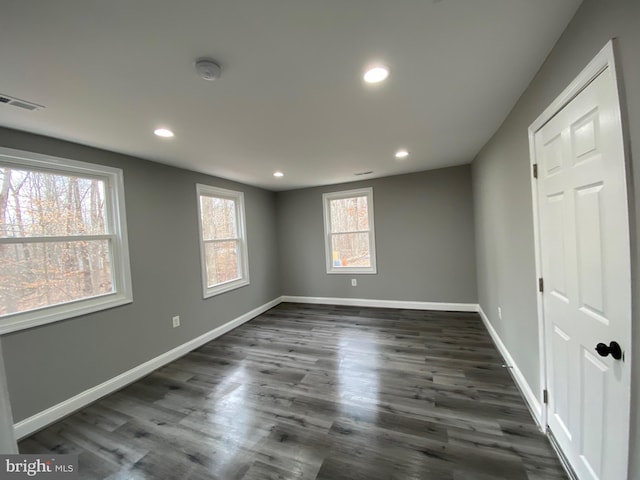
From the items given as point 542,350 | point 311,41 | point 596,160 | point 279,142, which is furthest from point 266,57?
point 542,350

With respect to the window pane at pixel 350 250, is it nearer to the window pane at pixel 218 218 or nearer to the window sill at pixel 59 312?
the window pane at pixel 218 218

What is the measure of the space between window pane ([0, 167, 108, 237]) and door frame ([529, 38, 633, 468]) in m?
3.69

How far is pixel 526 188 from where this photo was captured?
1.92 metres

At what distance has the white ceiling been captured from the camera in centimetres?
111

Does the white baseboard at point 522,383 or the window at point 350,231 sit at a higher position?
the window at point 350,231

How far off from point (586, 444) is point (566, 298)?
0.72 m

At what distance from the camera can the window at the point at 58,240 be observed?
2057 millimetres

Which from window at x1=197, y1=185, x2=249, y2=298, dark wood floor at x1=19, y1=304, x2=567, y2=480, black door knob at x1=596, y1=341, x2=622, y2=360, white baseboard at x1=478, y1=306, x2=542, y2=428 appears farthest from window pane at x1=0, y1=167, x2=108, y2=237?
white baseboard at x1=478, y1=306, x2=542, y2=428

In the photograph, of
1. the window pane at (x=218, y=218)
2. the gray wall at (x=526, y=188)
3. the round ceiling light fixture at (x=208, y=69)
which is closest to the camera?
the gray wall at (x=526, y=188)

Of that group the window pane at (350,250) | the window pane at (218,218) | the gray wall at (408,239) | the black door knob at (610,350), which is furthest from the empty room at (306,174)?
the window pane at (350,250)

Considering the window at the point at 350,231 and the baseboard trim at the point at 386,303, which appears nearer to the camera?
the baseboard trim at the point at 386,303

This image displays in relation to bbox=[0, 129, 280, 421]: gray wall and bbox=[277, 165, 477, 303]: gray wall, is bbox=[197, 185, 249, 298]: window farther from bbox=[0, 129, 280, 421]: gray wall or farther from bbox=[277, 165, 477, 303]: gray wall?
bbox=[277, 165, 477, 303]: gray wall

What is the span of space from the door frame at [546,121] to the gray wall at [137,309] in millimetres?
3604

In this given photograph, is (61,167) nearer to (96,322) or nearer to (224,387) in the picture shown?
(96,322)
